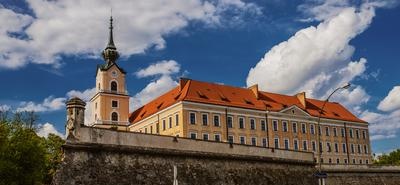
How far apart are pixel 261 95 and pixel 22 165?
40.4 metres

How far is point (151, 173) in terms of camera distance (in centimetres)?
2544

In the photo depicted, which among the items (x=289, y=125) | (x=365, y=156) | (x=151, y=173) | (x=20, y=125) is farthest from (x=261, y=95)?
(x=151, y=173)

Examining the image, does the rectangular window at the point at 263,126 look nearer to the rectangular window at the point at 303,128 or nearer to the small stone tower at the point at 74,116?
the rectangular window at the point at 303,128

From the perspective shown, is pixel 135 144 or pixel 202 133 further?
pixel 202 133

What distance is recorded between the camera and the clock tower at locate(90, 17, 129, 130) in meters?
67.6

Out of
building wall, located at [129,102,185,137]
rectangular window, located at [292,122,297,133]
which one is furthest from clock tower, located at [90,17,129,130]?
rectangular window, located at [292,122,297,133]

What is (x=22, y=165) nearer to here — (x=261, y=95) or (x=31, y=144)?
(x=31, y=144)

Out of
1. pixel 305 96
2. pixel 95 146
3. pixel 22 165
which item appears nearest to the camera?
pixel 95 146

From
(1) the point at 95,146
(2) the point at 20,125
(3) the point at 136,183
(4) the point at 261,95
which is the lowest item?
(3) the point at 136,183

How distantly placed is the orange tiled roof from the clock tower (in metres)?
2.44

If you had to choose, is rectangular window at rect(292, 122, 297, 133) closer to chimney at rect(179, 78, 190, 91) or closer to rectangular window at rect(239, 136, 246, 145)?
rectangular window at rect(239, 136, 246, 145)

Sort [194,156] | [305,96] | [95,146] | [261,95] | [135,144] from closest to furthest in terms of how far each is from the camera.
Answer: [95,146] → [135,144] → [194,156] → [261,95] → [305,96]

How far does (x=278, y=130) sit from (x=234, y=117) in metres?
7.74

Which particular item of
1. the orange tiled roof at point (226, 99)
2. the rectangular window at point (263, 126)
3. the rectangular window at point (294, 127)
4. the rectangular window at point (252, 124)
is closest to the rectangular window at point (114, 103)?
the orange tiled roof at point (226, 99)
